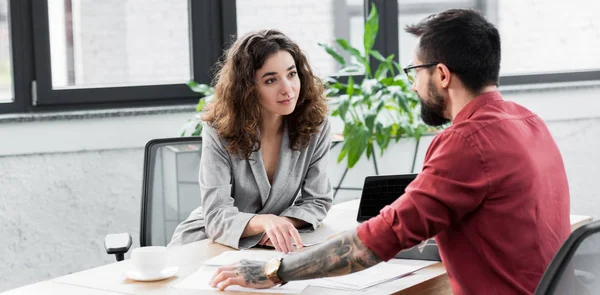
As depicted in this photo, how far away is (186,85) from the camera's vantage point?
12.5ft

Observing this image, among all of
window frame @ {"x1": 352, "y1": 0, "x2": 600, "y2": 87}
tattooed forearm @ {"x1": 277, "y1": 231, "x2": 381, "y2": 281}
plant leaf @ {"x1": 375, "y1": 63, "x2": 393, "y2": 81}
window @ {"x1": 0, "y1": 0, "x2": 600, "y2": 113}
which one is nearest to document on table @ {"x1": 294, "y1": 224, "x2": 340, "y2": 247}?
tattooed forearm @ {"x1": 277, "y1": 231, "x2": 381, "y2": 281}

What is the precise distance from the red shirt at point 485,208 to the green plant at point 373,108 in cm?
198

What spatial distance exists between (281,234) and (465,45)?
74cm

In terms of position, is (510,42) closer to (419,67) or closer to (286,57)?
(286,57)

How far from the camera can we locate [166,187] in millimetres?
2781

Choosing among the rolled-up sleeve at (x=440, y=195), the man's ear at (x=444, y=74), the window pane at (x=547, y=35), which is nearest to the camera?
the rolled-up sleeve at (x=440, y=195)

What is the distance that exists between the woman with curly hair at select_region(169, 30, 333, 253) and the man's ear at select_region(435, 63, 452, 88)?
2.61 feet

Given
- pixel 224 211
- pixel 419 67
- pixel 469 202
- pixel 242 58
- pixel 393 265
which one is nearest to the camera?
pixel 469 202

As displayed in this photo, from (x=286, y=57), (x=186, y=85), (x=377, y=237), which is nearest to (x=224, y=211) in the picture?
(x=286, y=57)

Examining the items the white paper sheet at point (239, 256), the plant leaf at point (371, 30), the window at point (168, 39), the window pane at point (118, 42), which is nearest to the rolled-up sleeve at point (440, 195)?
the white paper sheet at point (239, 256)

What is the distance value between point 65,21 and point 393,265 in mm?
2194

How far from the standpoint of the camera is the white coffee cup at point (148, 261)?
1.85m

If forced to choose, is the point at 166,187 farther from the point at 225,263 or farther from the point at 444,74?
the point at 444,74

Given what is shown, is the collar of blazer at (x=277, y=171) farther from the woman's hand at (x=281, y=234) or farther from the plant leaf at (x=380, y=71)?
the plant leaf at (x=380, y=71)
